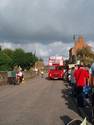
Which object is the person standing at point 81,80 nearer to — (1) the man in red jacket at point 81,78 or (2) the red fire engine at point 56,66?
(1) the man in red jacket at point 81,78

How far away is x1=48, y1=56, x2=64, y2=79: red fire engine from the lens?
29484 millimetres

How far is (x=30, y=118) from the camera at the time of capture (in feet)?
18.9

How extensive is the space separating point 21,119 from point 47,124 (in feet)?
3.33

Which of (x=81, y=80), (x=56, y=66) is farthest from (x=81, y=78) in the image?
(x=56, y=66)

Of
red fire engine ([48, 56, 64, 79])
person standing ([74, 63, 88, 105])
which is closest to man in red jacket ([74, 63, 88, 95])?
person standing ([74, 63, 88, 105])

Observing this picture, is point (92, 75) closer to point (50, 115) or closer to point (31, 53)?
point (50, 115)

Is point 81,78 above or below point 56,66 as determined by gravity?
below

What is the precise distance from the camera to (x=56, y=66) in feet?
97.5

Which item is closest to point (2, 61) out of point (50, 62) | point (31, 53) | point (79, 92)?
point (31, 53)

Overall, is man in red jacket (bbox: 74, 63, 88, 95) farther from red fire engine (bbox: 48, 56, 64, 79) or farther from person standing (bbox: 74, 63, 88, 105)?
red fire engine (bbox: 48, 56, 64, 79)

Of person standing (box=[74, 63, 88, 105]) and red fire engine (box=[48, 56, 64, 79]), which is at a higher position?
red fire engine (box=[48, 56, 64, 79])

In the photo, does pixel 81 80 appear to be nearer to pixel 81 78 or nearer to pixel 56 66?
pixel 81 78

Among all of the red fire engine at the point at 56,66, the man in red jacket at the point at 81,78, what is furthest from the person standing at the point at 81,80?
the red fire engine at the point at 56,66

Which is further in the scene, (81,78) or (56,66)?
(56,66)
